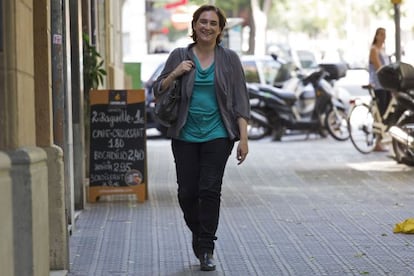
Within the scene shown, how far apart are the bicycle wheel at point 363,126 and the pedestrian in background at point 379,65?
0.66 ft

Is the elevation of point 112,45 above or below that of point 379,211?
above

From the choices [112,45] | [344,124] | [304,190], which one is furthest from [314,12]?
[304,190]

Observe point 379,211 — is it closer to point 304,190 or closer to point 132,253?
point 304,190

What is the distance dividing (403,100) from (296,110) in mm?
8035

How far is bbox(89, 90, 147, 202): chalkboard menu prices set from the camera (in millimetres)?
12820

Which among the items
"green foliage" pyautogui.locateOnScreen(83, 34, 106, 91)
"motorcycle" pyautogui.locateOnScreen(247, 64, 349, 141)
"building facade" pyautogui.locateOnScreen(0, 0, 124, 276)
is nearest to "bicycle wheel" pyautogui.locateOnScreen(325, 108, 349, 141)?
"motorcycle" pyautogui.locateOnScreen(247, 64, 349, 141)

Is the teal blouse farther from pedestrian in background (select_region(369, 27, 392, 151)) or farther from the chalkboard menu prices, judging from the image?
pedestrian in background (select_region(369, 27, 392, 151))

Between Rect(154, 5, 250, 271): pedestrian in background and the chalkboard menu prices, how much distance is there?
428 centimetres

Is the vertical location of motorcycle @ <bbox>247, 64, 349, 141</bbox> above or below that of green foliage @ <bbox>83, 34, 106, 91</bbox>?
below

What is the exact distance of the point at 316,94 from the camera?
82.3 ft

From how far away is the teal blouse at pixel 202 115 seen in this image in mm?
8469

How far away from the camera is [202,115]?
8.48 meters

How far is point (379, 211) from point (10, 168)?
20.1 feet

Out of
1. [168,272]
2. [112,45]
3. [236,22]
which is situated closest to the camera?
[168,272]
